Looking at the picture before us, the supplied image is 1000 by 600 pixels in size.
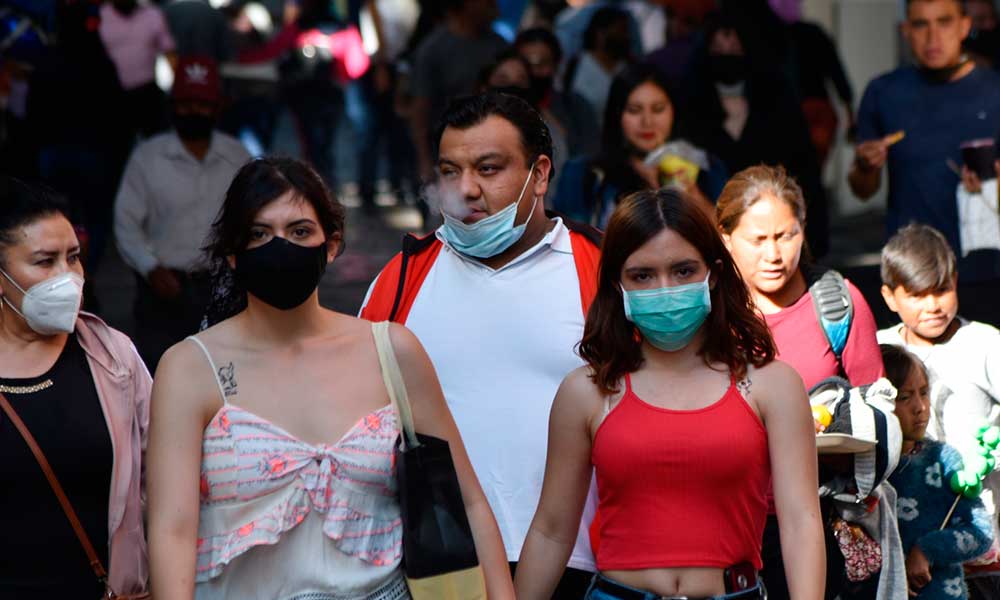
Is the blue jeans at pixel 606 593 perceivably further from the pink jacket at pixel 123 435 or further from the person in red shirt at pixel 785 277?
the person in red shirt at pixel 785 277

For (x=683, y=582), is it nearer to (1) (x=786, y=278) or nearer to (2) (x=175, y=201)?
(1) (x=786, y=278)

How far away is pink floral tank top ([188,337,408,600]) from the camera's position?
11.8ft

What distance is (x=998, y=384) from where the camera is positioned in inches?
225

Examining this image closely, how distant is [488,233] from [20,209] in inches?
48.5

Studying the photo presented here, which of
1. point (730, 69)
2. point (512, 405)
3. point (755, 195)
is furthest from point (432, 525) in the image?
point (730, 69)

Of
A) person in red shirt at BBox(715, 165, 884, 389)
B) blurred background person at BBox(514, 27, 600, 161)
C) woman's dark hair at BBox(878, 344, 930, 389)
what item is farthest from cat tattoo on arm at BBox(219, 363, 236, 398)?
blurred background person at BBox(514, 27, 600, 161)

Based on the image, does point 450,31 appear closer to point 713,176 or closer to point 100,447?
point 713,176

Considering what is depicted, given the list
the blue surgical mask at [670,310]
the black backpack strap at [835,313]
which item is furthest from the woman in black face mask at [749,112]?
the blue surgical mask at [670,310]

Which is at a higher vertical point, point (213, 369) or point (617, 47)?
point (617, 47)

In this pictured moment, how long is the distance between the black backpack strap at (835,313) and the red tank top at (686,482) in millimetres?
1177

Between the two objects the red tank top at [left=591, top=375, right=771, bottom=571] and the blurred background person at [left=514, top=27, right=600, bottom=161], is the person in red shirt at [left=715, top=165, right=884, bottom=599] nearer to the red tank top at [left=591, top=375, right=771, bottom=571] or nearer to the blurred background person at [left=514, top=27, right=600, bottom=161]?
the red tank top at [left=591, top=375, right=771, bottom=571]

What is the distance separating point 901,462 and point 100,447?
2706mm

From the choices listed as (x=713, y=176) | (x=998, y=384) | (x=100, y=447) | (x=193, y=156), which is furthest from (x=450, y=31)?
(x=100, y=447)

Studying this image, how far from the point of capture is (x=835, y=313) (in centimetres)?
497
